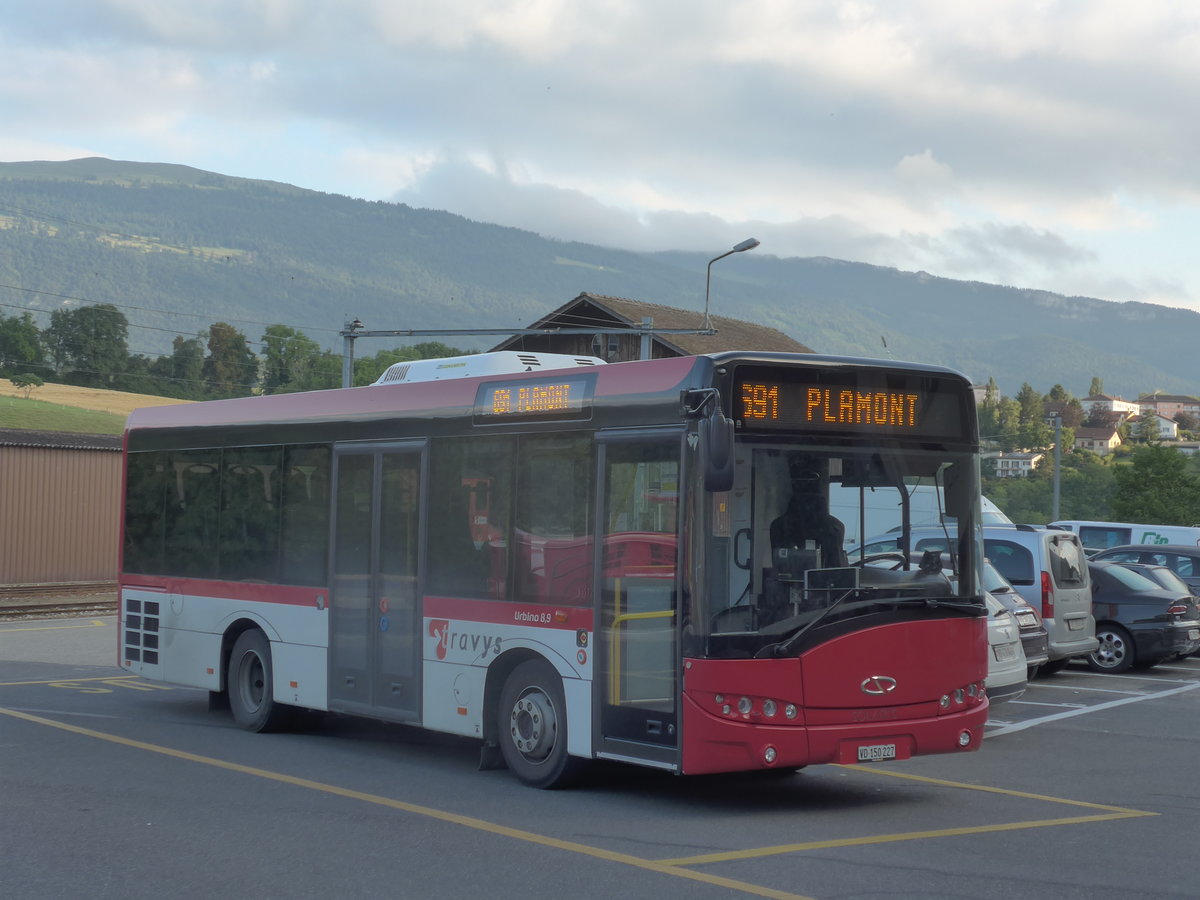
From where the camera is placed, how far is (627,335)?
4956 centimetres

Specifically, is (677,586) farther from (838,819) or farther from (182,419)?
(182,419)

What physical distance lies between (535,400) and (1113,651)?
12340 millimetres

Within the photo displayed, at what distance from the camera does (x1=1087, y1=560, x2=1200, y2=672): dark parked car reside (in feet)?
63.6

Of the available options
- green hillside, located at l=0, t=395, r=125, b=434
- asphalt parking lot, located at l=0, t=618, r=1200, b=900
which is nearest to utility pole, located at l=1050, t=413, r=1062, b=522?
green hillside, located at l=0, t=395, r=125, b=434

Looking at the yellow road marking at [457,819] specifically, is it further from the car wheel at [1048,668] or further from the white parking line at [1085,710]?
the car wheel at [1048,668]

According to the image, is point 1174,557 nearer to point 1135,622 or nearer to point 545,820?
point 1135,622

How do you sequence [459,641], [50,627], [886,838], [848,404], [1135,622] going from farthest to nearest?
1. [50,627]
2. [1135,622]
3. [459,641]
4. [848,404]
5. [886,838]

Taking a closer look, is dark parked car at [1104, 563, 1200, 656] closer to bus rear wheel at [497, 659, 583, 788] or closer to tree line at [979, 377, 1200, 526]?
bus rear wheel at [497, 659, 583, 788]

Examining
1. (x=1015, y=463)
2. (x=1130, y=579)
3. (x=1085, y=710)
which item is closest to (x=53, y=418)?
(x=1130, y=579)

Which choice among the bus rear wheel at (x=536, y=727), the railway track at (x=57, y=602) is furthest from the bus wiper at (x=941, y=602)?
the railway track at (x=57, y=602)

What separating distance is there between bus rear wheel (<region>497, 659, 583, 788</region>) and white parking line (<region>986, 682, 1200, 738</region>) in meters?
5.24

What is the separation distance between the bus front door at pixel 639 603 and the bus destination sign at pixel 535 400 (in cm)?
52

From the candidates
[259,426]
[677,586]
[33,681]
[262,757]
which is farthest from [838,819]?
[33,681]

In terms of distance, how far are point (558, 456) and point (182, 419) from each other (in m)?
5.80
